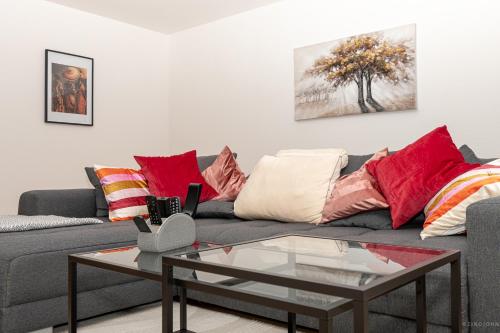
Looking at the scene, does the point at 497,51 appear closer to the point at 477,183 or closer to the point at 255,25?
the point at 477,183

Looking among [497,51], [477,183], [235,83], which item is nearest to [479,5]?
[497,51]

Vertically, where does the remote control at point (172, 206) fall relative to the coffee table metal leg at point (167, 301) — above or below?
above

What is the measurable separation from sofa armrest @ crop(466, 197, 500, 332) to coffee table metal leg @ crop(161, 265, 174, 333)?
3.22 ft

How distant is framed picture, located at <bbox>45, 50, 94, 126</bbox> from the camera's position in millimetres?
4206

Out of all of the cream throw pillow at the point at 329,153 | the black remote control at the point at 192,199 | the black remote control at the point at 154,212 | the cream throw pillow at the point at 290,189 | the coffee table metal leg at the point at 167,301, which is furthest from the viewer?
the cream throw pillow at the point at 329,153

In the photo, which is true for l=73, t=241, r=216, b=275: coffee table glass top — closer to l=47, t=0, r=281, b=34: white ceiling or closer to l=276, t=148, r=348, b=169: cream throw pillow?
l=276, t=148, r=348, b=169: cream throw pillow

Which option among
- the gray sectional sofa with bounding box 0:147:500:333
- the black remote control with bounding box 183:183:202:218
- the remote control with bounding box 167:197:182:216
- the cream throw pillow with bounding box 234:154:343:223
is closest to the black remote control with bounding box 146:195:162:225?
the remote control with bounding box 167:197:182:216

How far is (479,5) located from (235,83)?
2219mm

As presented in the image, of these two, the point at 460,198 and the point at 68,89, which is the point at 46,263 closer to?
the point at 460,198

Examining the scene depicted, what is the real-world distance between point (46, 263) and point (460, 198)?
66.6 inches

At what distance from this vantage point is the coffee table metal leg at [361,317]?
0.90 m

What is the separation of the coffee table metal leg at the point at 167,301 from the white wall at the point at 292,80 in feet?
8.44

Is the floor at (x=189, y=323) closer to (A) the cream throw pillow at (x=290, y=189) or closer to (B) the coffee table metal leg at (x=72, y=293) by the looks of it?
(B) the coffee table metal leg at (x=72, y=293)

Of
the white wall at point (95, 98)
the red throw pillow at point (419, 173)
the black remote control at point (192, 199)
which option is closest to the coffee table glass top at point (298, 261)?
the black remote control at point (192, 199)
